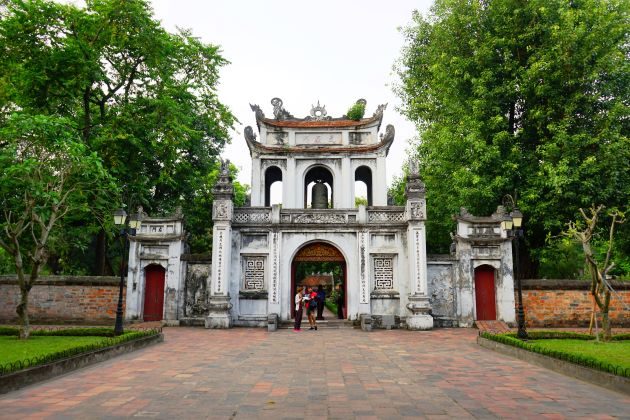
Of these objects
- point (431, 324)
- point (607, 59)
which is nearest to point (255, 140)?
point (431, 324)

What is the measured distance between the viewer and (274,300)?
18406 mm

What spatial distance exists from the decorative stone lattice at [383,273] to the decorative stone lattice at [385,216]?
1639 millimetres

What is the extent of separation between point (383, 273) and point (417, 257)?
5.50 ft

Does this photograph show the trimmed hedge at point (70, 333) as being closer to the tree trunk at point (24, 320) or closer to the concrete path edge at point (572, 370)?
the tree trunk at point (24, 320)

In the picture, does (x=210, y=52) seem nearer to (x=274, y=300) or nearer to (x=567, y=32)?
(x=274, y=300)

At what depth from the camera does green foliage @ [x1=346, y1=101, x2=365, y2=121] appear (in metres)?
22.1

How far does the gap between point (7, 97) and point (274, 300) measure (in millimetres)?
12402

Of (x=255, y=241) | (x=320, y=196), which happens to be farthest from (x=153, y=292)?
(x=320, y=196)

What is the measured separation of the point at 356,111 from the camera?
72.6 ft

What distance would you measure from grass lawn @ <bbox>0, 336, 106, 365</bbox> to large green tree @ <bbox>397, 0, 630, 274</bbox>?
50.5ft

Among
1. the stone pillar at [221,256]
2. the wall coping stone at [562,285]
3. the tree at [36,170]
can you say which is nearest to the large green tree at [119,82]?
the tree at [36,170]

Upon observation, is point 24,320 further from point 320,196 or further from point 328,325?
point 320,196

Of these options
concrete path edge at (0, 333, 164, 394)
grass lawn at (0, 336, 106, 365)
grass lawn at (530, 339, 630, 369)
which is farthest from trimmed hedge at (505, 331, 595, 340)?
grass lawn at (0, 336, 106, 365)

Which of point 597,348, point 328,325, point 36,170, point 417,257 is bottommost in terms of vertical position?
point 328,325
